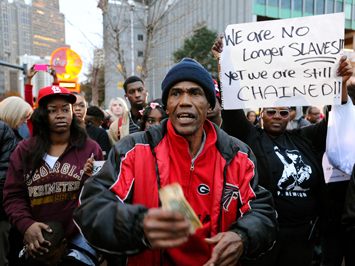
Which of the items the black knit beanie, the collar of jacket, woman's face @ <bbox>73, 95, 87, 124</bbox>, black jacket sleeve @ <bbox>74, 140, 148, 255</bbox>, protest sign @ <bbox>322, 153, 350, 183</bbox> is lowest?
protest sign @ <bbox>322, 153, 350, 183</bbox>

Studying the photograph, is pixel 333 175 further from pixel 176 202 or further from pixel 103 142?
pixel 103 142

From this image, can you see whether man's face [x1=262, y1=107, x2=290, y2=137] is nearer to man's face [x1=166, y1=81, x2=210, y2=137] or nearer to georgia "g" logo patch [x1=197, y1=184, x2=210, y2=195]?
man's face [x1=166, y1=81, x2=210, y2=137]

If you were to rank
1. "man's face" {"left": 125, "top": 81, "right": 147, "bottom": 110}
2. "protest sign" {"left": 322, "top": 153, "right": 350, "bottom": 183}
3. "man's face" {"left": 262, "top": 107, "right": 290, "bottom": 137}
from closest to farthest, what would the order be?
1. "man's face" {"left": 262, "top": 107, "right": 290, "bottom": 137}
2. "protest sign" {"left": 322, "top": 153, "right": 350, "bottom": 183}
3. "man's face" {"left": 125, "top": 81, "right": 147, "bottom": 110}

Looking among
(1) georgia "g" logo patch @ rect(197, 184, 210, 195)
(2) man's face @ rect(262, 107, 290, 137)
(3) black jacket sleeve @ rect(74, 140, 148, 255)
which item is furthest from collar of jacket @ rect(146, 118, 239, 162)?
(2) man's face @ rect(262, 107, 290, 137)

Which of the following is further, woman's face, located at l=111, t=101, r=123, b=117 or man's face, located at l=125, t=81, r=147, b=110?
woman's face, located at l=111, t=101, r=123, b=117

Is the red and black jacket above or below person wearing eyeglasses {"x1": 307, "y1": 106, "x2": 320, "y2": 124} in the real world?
below

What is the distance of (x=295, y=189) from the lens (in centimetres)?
275

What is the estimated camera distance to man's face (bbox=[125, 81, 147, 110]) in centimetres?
495

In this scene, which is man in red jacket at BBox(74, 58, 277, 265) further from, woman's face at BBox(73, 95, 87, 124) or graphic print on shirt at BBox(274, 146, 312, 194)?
woman's face at BBox(73, 95, 87, 124)

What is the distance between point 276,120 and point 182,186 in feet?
5.37

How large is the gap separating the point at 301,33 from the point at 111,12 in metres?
7.95

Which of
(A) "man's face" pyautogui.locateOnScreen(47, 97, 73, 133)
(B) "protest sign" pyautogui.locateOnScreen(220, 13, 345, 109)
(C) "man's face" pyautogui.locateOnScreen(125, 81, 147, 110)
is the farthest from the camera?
(C) "man's face" pyautogui.locateOnScreen(125, 81, 147, 110)

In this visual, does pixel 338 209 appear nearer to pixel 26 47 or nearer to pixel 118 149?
pixel 118 149

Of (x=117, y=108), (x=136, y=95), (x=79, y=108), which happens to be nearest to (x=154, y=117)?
(x=136, y=95)
